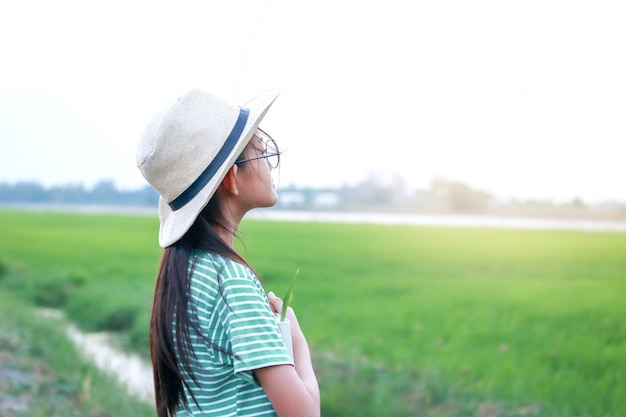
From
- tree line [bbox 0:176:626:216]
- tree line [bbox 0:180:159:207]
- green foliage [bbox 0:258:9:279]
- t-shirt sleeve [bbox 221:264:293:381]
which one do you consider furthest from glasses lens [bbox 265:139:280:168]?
tree line [bbox 0:180:159:207]

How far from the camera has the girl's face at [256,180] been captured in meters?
1.25

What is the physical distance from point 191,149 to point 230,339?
311mm

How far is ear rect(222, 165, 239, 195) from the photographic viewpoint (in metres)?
1.25

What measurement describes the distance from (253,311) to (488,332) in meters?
3.54

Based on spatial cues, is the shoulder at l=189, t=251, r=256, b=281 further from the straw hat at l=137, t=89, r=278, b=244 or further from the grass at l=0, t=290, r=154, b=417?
the grass at l=0, t=290, r=154, b=417

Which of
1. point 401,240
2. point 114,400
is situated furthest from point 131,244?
point 114,400

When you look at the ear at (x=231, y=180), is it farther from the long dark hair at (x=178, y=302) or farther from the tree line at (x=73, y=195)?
the tree line at (x=73, y=195)

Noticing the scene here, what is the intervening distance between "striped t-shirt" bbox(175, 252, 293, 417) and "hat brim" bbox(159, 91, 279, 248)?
2.2 inches

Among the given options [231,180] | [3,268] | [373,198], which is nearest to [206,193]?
[231,180]

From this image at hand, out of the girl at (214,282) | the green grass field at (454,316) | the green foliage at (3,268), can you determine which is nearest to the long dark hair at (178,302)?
the girl at (214,282)

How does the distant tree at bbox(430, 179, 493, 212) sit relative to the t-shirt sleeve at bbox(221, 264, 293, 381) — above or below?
below

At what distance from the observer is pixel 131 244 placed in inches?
392

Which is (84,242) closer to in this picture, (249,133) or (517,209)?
(517,209)

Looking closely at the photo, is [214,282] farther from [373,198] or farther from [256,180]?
[373,198]
